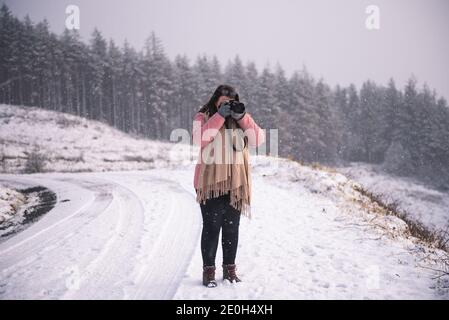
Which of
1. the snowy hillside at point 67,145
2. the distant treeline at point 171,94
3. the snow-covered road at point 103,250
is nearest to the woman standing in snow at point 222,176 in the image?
the snow-covered road at point 103,250

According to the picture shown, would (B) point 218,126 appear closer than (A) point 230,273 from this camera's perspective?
Yes

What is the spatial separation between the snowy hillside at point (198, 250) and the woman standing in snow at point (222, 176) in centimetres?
44

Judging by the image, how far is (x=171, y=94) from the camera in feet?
176

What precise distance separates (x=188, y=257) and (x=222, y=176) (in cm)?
170

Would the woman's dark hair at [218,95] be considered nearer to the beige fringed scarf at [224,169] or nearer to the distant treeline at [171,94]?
the beige fringed scarf at [224,169]

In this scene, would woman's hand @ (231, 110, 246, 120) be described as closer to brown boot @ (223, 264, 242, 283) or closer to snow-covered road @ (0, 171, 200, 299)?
brown boot @ (223, 264, 242, 283)

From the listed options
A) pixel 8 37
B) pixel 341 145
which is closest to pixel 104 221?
pixel 8 37

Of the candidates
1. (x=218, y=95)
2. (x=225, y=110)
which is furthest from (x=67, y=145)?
(x=225, y=110)

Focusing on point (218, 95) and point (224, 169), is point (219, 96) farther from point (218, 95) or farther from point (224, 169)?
point (224, 169)

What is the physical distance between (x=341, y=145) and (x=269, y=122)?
20.2 metres

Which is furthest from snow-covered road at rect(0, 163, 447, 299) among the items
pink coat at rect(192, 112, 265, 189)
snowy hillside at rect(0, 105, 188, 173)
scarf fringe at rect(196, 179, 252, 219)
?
snowy hillside at rect(0, 105, 188, 173)
